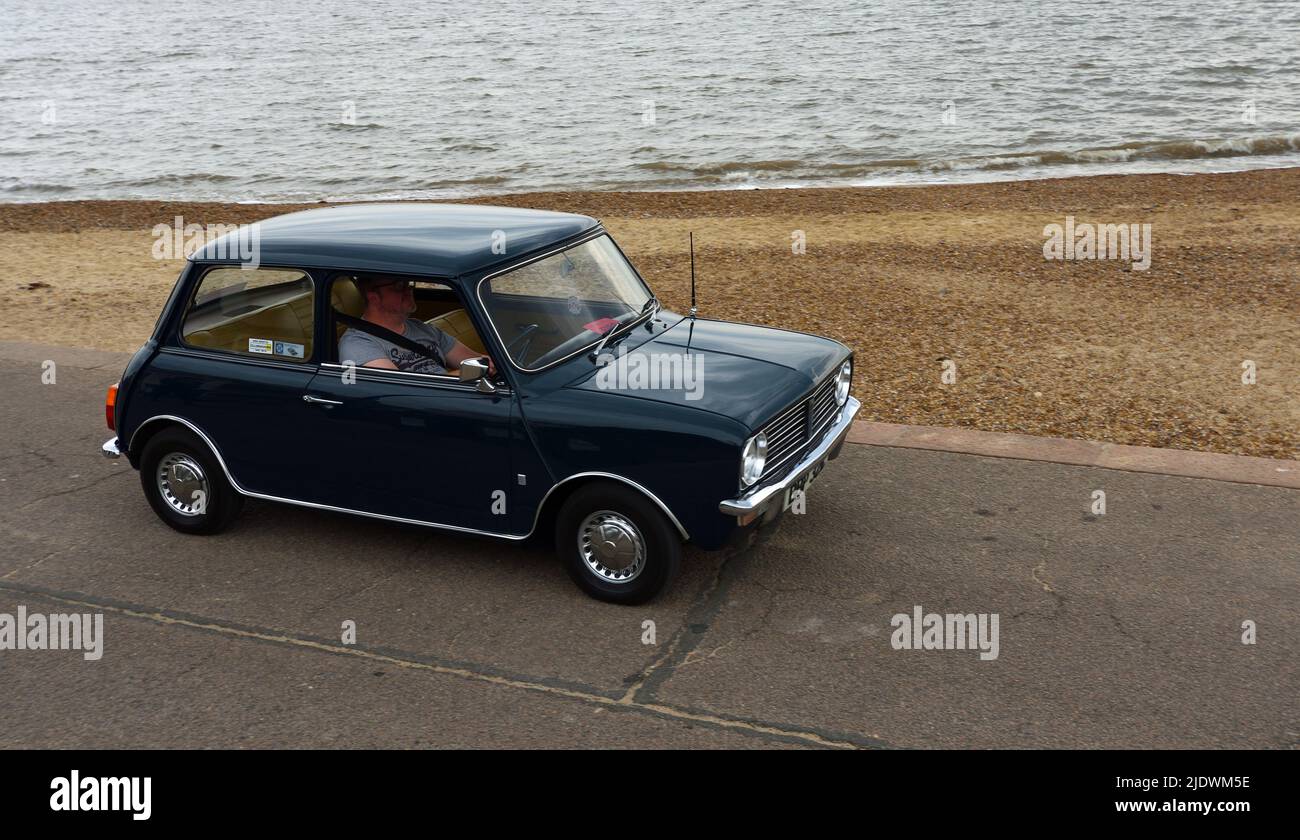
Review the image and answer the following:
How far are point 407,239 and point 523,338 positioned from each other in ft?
2.62

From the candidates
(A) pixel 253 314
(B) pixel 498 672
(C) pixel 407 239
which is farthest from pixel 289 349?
(B) pixel 498 672

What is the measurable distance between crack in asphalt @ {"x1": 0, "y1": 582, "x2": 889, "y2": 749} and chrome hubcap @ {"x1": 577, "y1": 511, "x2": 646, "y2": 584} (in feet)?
1.29

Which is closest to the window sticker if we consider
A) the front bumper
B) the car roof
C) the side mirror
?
the car roof

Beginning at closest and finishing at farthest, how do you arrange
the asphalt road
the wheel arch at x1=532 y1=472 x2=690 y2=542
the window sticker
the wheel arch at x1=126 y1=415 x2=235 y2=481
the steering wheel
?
1. the asphalt road
2. the wheel arch at x1=532 y1=472 x2=690 y2=542
3. the steering wheel
4. the window sticker
5. the wheel arch at x1=126 y1=415 x2=235 y2=481

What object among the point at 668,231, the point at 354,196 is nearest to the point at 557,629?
the point at 668,231

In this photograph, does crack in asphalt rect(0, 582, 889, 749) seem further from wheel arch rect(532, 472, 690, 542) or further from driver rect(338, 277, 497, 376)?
driver rect(338, 277, 497, 376)

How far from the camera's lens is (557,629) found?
17.6 ft

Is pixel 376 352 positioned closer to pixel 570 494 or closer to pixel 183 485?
pixel 570 494

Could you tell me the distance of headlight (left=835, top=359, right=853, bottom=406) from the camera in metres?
6.24

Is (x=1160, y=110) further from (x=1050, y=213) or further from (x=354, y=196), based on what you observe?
(x=354, y=196)

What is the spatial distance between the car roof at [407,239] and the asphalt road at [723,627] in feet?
4.72

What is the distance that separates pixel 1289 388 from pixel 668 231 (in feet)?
27.6

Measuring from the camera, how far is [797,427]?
5648 millimetres
